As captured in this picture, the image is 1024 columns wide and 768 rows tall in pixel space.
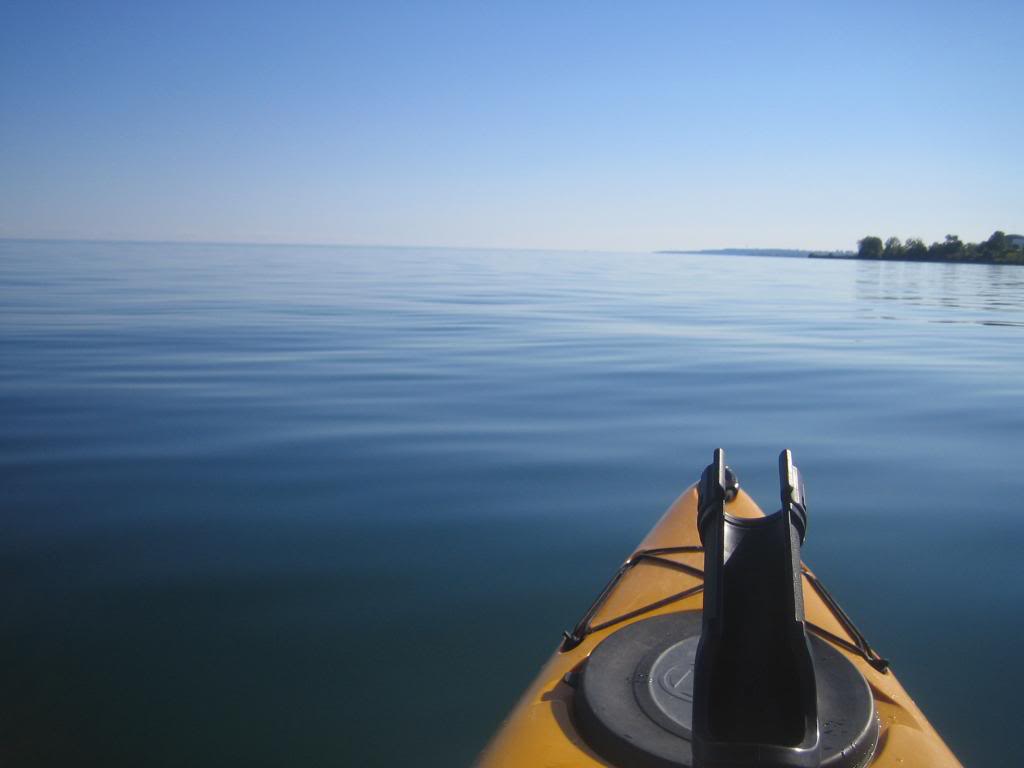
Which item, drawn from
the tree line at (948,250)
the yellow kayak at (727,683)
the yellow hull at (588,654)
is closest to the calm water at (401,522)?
the yellow hull at (588,654)

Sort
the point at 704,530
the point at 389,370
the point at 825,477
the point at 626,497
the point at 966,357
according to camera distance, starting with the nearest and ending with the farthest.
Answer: the point at 704,530, the point at 626,497, the point at 825,477, the point at 389,370, the point at 966,357

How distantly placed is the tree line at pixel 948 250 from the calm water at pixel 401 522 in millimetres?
71577

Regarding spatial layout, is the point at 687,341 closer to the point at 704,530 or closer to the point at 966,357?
the point at 966,357

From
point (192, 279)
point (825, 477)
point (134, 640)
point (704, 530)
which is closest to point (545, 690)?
point (704, 530)

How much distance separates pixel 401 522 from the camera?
4.51m

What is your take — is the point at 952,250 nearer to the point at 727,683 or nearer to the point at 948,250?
the point at 948,250

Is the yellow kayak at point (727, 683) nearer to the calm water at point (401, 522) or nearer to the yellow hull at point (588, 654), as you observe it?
the yellow hull at point (588, 654)

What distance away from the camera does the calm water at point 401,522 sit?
9.42ft

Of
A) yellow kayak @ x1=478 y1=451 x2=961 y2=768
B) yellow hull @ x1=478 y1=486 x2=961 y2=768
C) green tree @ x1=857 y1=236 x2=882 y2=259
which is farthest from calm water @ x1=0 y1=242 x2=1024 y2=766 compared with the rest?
green tree @ x1=857 y1=236 x2=882 y2=259

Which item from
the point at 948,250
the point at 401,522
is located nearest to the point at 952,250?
the point at 948,250

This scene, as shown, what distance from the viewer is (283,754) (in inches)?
103

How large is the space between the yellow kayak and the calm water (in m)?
0.74

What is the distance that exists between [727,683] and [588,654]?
2.71 ft

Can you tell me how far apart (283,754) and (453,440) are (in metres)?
3.74
